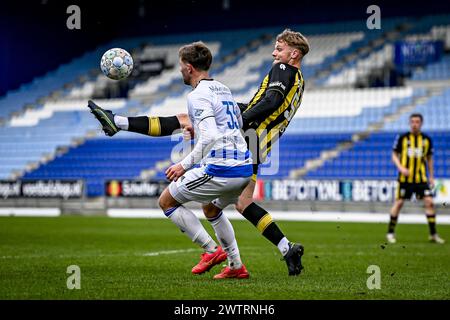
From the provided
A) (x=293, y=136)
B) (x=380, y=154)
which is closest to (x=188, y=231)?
(x=380, y=154)

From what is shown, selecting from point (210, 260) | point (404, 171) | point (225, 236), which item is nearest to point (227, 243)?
point (225, 236)

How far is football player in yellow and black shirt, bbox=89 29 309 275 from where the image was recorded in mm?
7684

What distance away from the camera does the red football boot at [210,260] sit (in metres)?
8.02

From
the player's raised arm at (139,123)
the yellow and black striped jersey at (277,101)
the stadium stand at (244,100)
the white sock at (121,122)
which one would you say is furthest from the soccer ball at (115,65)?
the stadium stand at (244,100)

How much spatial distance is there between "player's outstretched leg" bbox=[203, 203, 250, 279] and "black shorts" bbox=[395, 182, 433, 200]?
6587mm

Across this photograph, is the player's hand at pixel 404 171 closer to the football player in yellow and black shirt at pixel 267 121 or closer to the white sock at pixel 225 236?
the football player in yellow and black shirt at pixel 267 121

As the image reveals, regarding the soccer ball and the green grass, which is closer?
the green grass

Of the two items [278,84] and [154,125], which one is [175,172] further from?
[278,84]

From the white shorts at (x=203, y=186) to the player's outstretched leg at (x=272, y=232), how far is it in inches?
18.3

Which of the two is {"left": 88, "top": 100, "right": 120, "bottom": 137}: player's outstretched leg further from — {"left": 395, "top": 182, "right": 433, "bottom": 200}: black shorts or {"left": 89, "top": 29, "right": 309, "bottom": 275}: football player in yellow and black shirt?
{"left": 395, "top": 182, "right": 433, "bottom": 200}: black shorts

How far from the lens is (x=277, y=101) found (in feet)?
26.7

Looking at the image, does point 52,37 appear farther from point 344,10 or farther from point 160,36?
point 344,10

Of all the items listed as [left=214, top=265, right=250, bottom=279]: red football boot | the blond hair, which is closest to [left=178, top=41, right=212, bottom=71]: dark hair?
the blond hair
